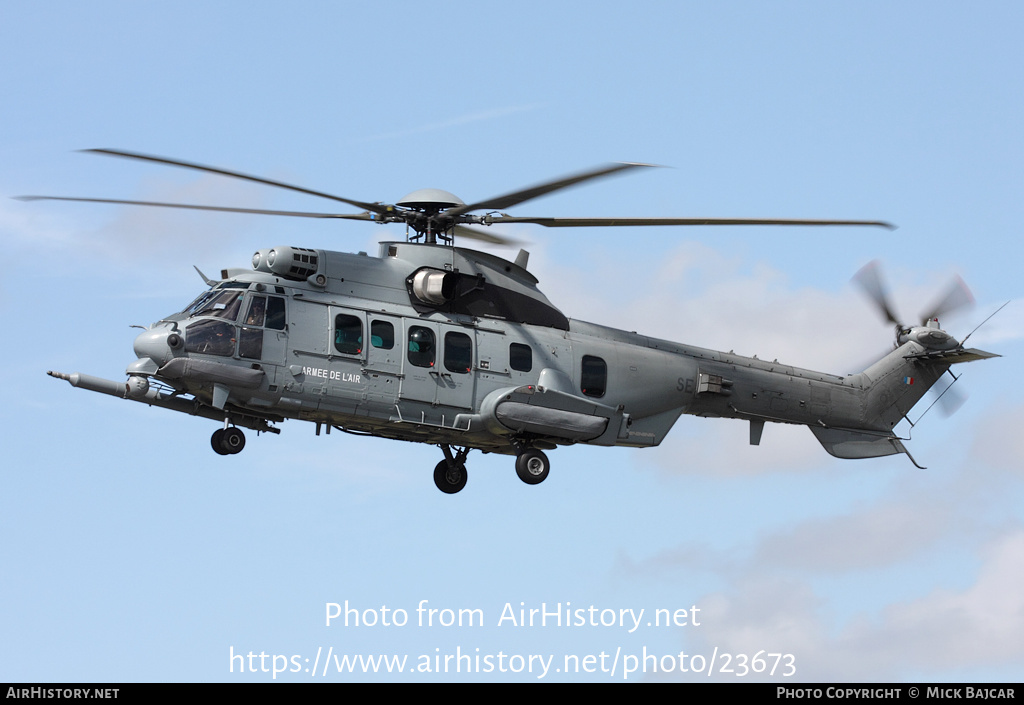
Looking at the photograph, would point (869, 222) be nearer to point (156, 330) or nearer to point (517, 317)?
point (517, 317)

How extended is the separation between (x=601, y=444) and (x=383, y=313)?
224 inches

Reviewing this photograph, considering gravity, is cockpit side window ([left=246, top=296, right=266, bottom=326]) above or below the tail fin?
above

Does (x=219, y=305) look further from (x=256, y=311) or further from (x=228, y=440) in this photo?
(x=228, y=440)

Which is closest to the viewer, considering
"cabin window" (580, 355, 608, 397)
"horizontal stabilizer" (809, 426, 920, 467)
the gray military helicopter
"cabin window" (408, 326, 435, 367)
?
the gray military helicopter

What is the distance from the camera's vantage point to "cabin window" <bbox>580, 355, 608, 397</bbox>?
2898 cm

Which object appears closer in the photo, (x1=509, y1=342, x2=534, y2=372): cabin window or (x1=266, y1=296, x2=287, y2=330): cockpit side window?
(x1=266, y1=296, x2=287, y2=330): cockpit side window

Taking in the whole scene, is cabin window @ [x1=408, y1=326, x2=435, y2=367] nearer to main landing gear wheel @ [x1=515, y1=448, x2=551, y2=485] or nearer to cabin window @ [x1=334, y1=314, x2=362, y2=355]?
cabin window @ [x1=334, y1=314, x2=362, y2=355]

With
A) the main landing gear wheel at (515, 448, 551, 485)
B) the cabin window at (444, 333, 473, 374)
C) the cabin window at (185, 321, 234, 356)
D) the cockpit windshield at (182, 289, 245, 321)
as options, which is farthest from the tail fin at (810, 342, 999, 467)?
the cabin window at (185, 321, 234, 356)

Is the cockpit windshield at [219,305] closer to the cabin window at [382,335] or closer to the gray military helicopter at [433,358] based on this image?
the gray military helicopter at [433,358]

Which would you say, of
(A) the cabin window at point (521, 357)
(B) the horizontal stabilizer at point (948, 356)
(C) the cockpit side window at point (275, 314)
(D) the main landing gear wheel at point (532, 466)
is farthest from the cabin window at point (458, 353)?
(B) the horizontal stabilizer at point (948, 356)

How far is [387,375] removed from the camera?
26641mm

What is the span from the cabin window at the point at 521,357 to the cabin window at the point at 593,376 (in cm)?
130

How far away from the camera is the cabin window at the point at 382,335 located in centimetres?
2672

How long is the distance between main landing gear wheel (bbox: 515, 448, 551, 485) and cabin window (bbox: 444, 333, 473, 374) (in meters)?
2.33
